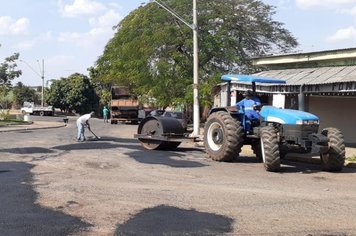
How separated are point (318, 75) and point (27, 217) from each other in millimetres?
16929

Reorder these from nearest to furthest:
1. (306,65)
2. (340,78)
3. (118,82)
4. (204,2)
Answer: (340,78) → (306,65) → (204,2) → (118,82)

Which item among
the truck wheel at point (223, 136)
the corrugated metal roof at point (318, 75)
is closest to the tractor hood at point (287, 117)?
the truck wheel at point (223, 136)

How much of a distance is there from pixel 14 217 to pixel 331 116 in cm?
2020

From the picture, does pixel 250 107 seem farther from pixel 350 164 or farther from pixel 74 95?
pixel 74 95

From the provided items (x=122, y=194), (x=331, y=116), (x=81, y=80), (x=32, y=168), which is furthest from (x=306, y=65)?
(x=81, y=80)

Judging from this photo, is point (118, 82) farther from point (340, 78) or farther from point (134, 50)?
point (340, 78)

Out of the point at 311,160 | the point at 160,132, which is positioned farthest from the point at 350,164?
the point at 160,132

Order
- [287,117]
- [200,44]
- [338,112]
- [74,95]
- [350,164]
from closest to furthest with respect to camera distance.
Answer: [287,117] → [350,164] → [338,112] → [200,44] → [74,95]

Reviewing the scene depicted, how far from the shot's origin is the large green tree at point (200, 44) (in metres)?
33.6

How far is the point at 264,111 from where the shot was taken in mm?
14328

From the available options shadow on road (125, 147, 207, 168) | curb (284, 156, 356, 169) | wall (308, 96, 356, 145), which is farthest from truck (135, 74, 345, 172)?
wall (308, 96, 356, 145)

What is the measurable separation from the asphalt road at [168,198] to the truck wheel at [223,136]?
0.44m

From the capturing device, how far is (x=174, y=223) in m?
7.11

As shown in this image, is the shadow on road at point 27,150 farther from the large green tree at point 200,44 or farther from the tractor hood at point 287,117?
the large green tree at point 200,44
